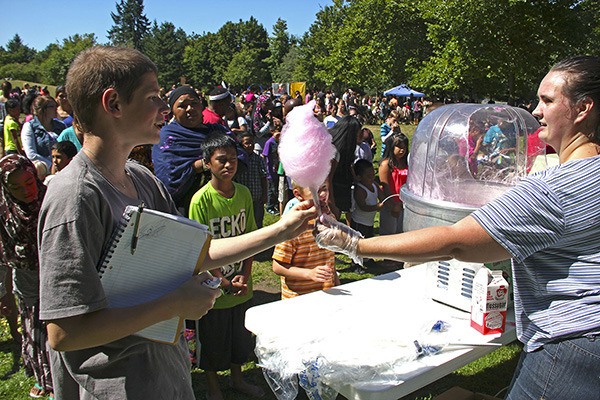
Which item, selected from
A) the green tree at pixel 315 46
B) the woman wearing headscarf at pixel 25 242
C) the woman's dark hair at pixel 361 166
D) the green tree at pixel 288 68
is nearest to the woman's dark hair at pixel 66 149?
the woman wearing headscarf at pixel 25 242

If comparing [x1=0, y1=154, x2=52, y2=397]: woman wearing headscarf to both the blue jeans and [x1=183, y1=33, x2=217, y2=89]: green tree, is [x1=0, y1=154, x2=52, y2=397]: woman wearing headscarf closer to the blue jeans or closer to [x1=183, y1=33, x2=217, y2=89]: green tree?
the blue jeans

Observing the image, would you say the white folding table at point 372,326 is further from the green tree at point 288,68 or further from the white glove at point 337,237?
the green tree at point 288,68

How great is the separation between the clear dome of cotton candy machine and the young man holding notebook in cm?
188

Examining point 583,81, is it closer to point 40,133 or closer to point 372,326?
point 372,326

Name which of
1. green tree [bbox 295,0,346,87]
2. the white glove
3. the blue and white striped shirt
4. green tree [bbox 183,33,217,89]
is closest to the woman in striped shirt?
the blue and white striped shirt

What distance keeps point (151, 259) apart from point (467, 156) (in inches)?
101

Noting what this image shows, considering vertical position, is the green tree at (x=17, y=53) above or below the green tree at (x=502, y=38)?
above

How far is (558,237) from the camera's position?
A: 1564mm

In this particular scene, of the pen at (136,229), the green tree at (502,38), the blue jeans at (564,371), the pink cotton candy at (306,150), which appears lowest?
the blue jeans at (564,371)

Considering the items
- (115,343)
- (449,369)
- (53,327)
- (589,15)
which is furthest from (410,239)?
(589,15)

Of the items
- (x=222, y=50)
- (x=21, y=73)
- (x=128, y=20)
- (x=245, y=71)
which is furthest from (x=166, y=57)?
(x=128, y=20)

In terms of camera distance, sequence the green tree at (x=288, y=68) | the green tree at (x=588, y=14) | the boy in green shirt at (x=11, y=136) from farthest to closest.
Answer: the green tree at (x=288, y=68)
the green tree at (x=588, y=14)
the boy in green shirt at (x=11, y=136)

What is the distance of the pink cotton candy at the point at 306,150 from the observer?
6.34 feet

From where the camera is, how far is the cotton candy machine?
2684mm
